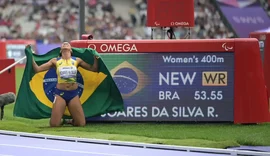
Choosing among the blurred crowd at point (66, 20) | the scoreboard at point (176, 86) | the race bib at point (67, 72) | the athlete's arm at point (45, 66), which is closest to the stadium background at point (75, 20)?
the blurred crowd at point (66, 20)

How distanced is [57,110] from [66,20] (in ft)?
90.0

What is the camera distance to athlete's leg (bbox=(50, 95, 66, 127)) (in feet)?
42.6

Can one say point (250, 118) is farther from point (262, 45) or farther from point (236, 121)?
point (262, 45)

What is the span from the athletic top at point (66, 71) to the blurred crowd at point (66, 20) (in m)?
25.0

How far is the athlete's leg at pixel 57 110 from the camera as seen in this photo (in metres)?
13.0

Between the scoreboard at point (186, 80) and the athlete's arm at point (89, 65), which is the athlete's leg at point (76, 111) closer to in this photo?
the scoreboard at point (186, 80)

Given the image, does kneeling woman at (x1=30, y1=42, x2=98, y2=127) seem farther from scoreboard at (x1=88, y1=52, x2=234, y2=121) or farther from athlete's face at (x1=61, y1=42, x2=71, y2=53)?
scoreboard at (x1=88, y1=52, x2=234, y2=121)

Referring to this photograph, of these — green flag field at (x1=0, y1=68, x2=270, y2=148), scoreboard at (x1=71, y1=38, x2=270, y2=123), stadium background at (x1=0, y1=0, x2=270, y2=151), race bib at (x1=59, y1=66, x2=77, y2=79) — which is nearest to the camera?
green flag field at (x1=0, y1=68, x2=270, y2=148)

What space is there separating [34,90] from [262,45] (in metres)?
6.18

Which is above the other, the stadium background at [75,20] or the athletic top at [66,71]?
the stadium background at [75,20]

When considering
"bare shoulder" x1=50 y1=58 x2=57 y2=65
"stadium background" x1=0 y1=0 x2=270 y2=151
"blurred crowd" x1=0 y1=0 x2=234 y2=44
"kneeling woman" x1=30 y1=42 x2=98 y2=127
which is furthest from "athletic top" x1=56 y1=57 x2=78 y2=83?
"blurred crowd" x1=0 y1=0 x2=234 y2=44

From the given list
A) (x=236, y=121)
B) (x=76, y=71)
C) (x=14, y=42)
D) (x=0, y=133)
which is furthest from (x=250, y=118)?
(x=14, y=42)

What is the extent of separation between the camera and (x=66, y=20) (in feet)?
132

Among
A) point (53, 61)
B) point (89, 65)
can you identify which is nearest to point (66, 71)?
point (53, 61)
